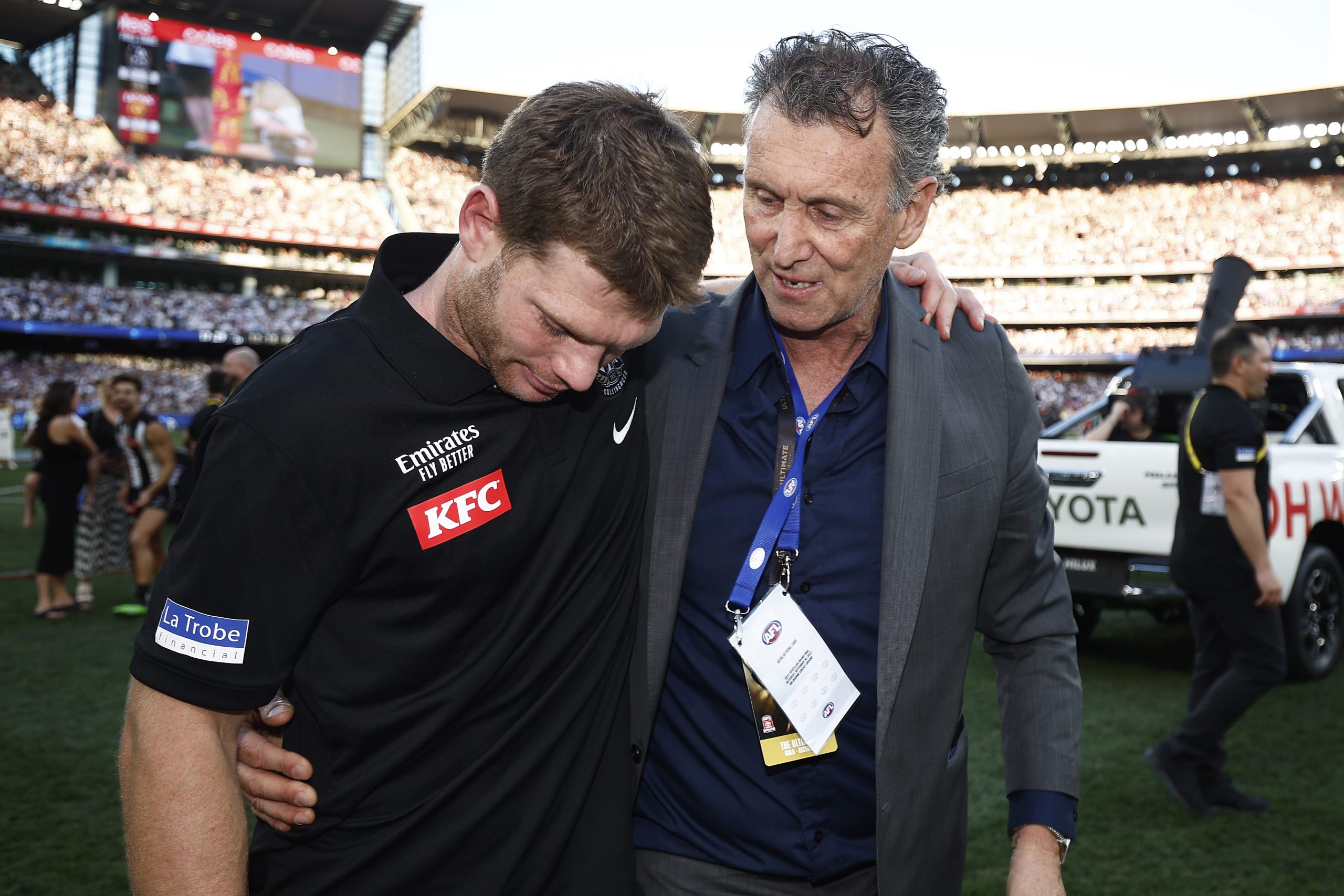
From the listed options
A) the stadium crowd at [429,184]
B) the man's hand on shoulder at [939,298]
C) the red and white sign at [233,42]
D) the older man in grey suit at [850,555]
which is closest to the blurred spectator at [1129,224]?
the stadium crowd at [429,184]

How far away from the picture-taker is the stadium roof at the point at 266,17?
4162 cm

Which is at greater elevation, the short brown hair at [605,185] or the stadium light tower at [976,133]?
the stadium light tower at [976,133]

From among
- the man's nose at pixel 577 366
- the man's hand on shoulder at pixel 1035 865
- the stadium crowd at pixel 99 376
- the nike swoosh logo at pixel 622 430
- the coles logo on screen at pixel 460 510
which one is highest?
the man's nose at pixel 577 366

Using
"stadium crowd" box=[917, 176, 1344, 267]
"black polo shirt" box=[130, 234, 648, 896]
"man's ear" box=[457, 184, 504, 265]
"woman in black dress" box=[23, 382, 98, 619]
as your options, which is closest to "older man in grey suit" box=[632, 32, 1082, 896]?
"black polo shirt" box=[130, 234, 648, 896]

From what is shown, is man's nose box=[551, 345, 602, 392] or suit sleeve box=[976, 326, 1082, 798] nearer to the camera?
man's nose box=[551, 345, 602, 392]

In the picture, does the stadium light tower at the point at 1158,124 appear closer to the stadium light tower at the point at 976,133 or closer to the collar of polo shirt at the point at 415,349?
the stadium light tower at the point at 976,133

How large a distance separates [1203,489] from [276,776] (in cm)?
501

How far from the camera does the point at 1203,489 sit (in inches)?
202

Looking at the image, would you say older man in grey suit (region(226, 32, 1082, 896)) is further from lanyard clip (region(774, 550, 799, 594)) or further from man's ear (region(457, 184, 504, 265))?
man's ear (region(457, 184, 504, 265))

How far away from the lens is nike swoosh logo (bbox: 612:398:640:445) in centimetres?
177

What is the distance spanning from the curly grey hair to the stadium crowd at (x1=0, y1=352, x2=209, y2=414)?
1502 inches

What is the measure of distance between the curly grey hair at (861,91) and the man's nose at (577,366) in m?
0.71

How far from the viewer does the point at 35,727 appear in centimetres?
567

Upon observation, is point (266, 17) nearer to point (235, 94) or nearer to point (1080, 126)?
point (235, 94)
